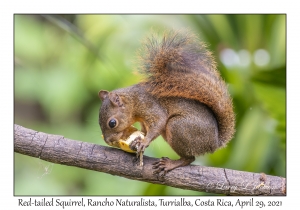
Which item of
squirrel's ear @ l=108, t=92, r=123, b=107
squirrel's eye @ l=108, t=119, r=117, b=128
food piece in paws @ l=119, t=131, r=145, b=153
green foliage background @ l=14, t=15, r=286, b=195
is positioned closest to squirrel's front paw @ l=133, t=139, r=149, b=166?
food piece in paws @ l=119, t=131, r=145, b=153

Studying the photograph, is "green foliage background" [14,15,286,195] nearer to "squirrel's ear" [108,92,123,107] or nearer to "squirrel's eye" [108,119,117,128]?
"squirrel's ear" [108,92,123,107]

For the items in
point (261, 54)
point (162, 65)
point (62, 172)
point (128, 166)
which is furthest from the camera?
point (62, 172)

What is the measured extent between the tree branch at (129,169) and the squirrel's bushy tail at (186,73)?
41cm

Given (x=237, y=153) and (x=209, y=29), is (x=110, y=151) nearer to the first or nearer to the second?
(x=237, y=153)

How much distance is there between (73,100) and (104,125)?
206 cm

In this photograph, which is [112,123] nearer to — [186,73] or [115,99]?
[115,99]

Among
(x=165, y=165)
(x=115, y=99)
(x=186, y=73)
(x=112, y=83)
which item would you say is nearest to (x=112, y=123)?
(x=115, y=99)

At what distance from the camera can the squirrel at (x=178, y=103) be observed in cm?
287

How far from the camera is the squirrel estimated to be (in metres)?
2.87

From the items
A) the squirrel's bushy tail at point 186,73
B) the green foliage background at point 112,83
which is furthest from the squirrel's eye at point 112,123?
the green foliage background at point 112,83

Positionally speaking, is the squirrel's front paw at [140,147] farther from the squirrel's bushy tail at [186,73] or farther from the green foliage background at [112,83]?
the green foliage background at [112,83]

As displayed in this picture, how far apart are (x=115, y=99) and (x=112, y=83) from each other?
1566 millimetres
